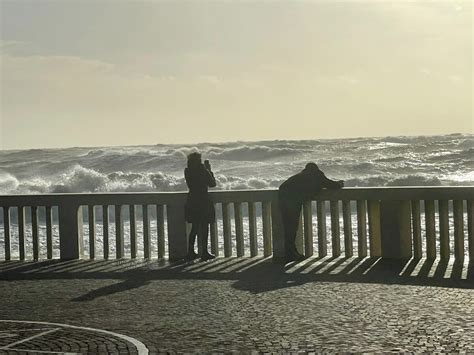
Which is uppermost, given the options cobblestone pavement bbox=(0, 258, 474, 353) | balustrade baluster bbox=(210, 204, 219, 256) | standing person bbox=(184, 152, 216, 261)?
standing person bbox=(184, 152, 216, 261)

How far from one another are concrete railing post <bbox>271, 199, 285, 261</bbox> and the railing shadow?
0.37 m

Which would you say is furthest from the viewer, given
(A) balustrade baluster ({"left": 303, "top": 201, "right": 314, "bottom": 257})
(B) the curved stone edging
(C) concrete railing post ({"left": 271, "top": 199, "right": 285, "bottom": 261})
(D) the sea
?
(D) the sea

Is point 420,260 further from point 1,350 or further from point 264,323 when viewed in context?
point 1,350

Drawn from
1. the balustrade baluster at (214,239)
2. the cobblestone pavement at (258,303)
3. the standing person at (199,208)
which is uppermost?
the standing person at (199,208)

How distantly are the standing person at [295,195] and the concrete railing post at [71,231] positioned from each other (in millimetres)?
3361

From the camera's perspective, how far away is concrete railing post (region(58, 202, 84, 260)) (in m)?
15.4

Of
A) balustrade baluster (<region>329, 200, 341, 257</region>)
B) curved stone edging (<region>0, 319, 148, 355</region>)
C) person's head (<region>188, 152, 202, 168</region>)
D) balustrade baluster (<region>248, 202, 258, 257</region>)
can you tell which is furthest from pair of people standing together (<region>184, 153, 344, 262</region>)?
curved stone edging (<region>0, 319, 148, 355</region>)

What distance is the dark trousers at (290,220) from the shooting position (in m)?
14.2

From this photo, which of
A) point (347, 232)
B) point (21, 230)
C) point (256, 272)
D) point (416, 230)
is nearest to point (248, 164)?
point (21, 230)

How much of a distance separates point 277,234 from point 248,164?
39024 millimetres

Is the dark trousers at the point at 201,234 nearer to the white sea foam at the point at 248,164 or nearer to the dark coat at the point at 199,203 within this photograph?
the dark coat at the point at 199,203

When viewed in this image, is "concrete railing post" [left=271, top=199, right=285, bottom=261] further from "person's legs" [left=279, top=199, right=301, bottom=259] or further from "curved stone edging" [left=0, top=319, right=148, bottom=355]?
"curved stone edging" [left=0, top=319, right=148, bottom=355]

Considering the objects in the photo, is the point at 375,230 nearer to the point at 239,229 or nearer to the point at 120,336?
the point at 239,229

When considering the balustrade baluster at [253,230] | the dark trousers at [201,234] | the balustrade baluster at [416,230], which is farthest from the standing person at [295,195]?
the dark trousers at [201,234]
